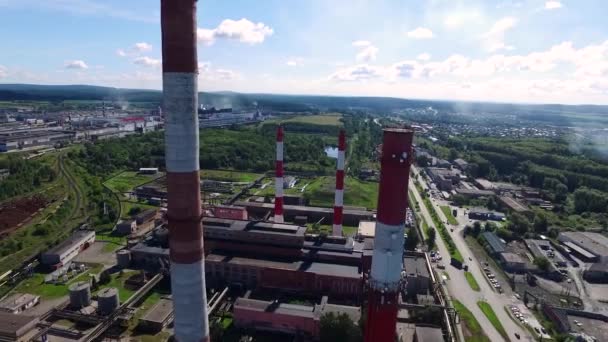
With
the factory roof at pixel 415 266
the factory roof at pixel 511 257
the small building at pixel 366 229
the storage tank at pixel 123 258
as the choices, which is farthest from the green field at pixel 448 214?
the storage tank at pixel 123 258

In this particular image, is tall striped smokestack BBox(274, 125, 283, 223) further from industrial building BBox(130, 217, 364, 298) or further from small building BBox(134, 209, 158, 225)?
small building BBox(134, 209, 158, 225)

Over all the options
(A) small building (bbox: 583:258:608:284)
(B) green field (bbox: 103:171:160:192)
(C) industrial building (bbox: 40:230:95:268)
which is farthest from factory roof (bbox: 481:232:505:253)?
(B) green field (bbox: 103:171:160:192)

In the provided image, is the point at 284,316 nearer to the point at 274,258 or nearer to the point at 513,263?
the point at 274,258

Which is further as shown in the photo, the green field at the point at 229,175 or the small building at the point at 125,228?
the green field at the point at 229,175

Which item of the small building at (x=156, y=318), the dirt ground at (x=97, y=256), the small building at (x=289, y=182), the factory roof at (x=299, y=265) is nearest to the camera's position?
the small building at (x=156, y=318)

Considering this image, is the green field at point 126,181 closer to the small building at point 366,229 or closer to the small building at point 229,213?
the small building at point 229,213

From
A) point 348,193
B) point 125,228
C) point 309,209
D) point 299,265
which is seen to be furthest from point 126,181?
point 299,265

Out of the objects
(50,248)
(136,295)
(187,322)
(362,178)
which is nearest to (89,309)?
(136,295)
